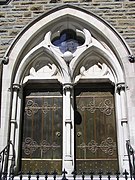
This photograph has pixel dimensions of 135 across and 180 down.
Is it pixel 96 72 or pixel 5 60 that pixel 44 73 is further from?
pixel 96 72

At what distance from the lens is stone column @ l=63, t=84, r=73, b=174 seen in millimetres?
5738

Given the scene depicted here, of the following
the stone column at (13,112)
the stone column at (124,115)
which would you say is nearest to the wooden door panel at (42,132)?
the stone column at (13,112)

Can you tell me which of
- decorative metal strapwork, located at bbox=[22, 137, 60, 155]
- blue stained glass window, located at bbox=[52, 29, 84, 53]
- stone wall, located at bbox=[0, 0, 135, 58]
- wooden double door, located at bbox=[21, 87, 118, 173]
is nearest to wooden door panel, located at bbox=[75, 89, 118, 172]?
wooden double door, located at bbox=[21, 87, 118, 173]

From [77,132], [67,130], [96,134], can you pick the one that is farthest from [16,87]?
[96,134]

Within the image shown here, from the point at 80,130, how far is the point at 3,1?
3.58 meters

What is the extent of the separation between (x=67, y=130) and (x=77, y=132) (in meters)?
0.30

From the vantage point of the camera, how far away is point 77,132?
6.18 meters

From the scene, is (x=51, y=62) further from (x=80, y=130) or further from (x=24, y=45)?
(x=80, y=130)

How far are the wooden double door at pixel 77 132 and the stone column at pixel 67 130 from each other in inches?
9.1

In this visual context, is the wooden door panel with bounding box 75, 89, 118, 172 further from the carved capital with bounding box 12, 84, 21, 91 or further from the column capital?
the carved capital with bounding box 12, 84, 21, 91

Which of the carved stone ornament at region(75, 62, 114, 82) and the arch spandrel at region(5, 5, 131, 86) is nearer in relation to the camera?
the arch spandrel at region(5, 5, 131, 86)

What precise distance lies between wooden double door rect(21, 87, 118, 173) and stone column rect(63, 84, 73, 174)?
230mm

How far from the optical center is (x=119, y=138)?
5.96m

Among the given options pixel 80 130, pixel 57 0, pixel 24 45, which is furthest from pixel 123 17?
pixel 80 130
